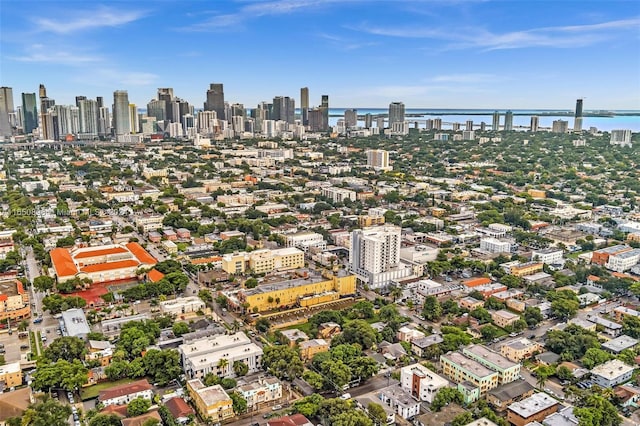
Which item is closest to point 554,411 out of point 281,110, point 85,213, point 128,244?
point 128,244

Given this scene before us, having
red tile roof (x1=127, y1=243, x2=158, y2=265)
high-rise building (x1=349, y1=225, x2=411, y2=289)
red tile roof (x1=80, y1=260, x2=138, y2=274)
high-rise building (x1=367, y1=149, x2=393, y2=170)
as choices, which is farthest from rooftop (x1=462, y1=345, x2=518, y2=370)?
high-rise building (x1=367, y1=149, x2=393, y2=170)

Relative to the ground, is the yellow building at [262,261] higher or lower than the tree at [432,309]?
higher

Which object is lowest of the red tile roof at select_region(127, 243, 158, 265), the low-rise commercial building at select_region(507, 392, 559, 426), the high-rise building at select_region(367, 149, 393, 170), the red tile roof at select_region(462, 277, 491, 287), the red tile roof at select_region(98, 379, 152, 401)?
the low-rise commercial building at select_region(507, 392, 559, 426)

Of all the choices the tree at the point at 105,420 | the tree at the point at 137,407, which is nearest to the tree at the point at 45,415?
the tree at the point at 105,420

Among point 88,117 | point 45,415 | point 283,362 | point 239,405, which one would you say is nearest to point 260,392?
point 239,405

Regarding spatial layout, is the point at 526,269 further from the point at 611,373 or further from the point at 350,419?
the point at 350,419

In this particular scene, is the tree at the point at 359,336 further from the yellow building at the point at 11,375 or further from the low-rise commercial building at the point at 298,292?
the yellow building at the point at 11,375

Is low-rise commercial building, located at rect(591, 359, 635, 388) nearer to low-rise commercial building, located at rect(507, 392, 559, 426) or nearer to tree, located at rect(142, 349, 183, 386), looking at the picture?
low-rise commercial building, located at rect(507, 392, 559, 426)
